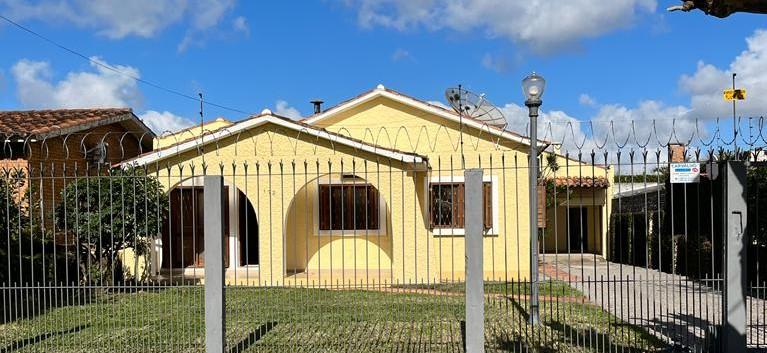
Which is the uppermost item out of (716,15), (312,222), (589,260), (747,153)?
(716,15)

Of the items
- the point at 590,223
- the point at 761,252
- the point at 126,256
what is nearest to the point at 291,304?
the point at 126,256

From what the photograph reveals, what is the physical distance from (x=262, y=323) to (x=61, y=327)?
2362 mm

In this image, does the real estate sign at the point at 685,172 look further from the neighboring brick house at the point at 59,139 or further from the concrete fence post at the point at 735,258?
the neighboring brick house at the point at 59,139

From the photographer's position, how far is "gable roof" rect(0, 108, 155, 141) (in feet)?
42.2

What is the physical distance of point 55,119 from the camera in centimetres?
1466

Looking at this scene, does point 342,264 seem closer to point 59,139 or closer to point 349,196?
point 349,196

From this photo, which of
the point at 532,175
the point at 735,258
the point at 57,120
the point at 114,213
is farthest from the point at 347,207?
the point at 735,258

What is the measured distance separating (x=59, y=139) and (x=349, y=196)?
20.6 feet

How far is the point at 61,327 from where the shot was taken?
7.87 metres

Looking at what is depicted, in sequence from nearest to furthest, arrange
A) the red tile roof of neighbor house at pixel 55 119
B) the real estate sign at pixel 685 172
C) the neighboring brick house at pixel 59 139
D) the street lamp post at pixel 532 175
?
the real estate sign at pixel 685 172 < the street lamp post at pixel 532 175 < the neighboring brick house at pixel 59 139 < the red tile roof of neighbor house at pixel 55 119

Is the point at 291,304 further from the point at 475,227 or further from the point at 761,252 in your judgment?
the point at 761,252

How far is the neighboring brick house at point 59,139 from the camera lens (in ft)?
39.7

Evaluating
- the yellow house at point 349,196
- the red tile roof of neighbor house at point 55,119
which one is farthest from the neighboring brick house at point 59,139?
the yellow house at point 349,196

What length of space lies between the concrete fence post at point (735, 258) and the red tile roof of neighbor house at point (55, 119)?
11426 mm
